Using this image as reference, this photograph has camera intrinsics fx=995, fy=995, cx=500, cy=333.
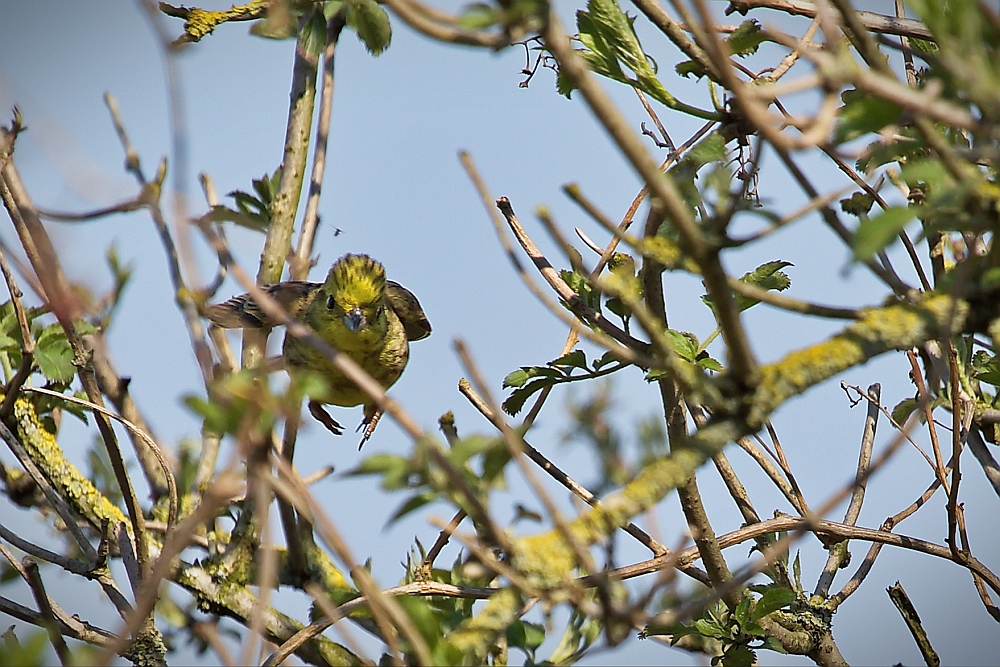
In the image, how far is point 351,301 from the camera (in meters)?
3.79

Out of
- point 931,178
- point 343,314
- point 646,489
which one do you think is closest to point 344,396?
point 343,314

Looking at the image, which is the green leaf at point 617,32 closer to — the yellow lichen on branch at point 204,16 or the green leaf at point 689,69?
the green leaf at point 689,69

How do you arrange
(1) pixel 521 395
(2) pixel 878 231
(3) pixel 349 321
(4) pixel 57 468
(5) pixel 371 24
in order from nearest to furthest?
(2) pixel 878 231
(1) pixel 521 395
(5) pixel 371 24
(4) pixel 57 468
(3) pixel 349 321

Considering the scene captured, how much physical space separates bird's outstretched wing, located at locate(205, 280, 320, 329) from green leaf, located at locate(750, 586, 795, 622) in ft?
6.24

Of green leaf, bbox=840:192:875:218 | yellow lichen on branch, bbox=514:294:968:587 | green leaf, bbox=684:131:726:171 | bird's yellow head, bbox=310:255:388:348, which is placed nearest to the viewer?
yellow lichen on branch, bbox=514:294:968:587

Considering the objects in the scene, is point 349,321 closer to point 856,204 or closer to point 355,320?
point 355,320

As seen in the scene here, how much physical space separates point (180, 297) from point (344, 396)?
71 centimetres

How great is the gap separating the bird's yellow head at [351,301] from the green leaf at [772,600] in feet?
7.35

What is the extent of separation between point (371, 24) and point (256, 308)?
1774mm

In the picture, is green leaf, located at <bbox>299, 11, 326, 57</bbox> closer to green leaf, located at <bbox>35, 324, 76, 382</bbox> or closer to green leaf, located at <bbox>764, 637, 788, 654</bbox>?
green leaf, located at <bbox>35, 324, 76, 382</bbox>

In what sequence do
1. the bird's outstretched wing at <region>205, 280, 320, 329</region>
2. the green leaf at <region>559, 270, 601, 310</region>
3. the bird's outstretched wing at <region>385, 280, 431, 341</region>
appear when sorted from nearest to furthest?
1. the green leaf at <region>559, 270, 601, 310</region>
2. the bird's outstretched wing at <region>205, 280, 320, 329</region>
3. the bird's outstretched wing at <region>385, 280, 431, 341</region>

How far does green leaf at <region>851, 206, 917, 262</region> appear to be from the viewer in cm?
88

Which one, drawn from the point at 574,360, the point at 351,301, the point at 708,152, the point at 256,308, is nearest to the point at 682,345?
the point at 574,360

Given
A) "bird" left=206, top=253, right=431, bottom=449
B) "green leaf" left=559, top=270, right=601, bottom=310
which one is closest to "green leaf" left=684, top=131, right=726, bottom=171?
"green leaf" left=559, top=270, right=601, bottom=310
